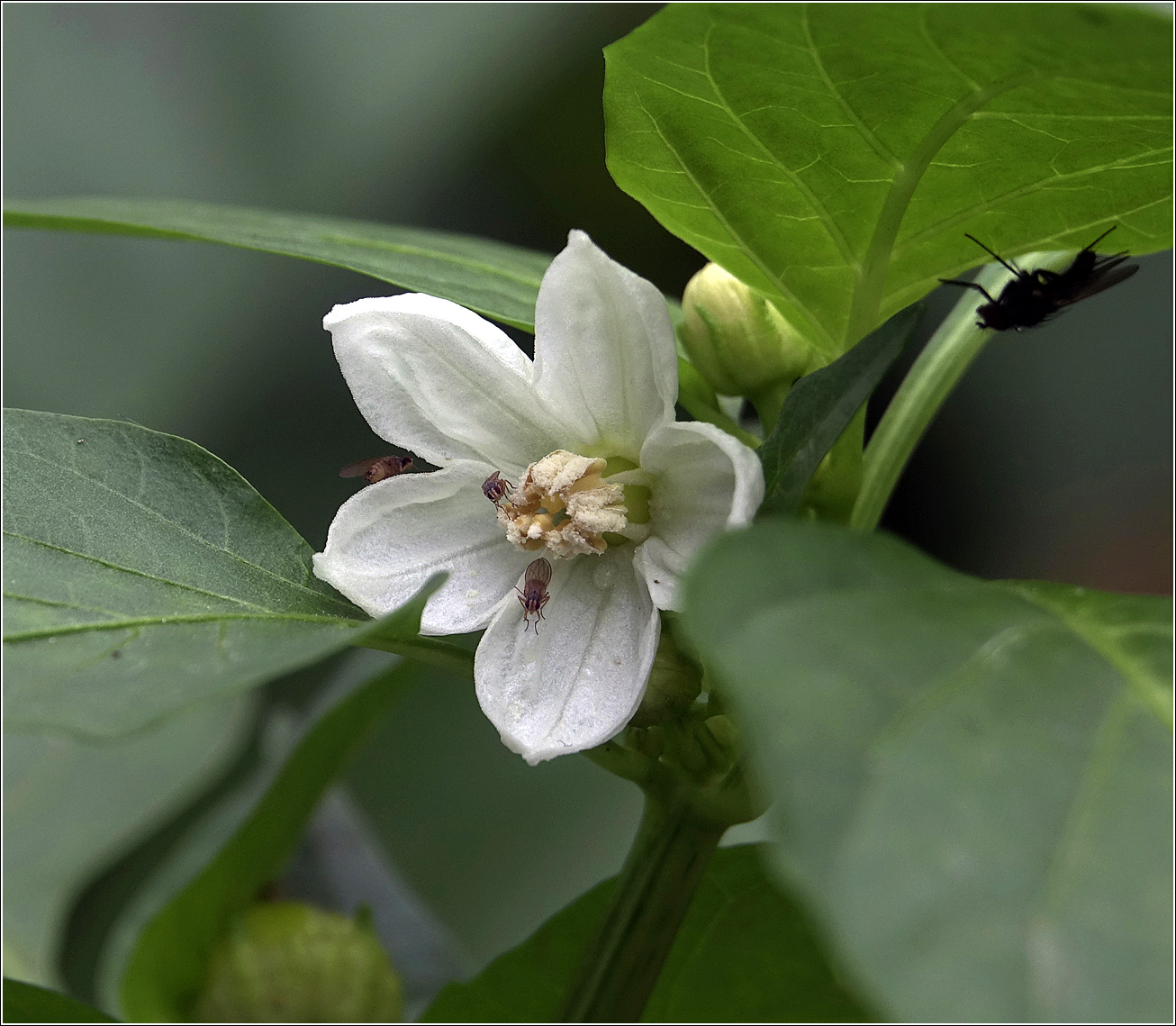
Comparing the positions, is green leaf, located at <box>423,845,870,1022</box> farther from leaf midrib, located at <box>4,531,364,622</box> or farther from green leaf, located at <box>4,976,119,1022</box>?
leaf midrib, located at <box>4,531,364,622</box>

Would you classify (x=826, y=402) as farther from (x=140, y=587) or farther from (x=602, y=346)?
(x=140, y=587)

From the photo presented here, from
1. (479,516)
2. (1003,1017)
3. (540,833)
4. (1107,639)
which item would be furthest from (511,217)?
(1003,1017)

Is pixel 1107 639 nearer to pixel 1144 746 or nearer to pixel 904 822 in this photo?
pixel 1144 746

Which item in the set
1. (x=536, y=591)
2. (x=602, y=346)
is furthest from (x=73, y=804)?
(x=602, y=346)

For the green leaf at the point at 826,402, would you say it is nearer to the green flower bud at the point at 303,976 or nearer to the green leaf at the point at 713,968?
the green leaf at the point at 713,968

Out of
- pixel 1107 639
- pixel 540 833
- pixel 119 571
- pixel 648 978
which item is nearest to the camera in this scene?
pixel 1107 639

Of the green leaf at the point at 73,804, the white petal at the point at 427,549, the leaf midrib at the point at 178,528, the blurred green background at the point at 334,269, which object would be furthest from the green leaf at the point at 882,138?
the blurred green background at the point at 334,269
